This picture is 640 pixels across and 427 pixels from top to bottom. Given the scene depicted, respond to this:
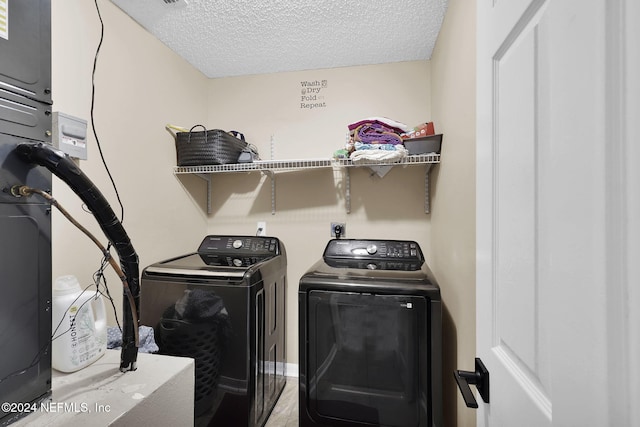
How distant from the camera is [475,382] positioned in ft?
2.33

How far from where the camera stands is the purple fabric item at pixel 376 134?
188 cm

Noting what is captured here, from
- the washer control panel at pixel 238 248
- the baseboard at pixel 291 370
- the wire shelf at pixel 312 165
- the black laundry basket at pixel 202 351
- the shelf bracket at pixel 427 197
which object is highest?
the wire shelf at pixel 312 165

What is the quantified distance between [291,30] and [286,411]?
2.68 metres

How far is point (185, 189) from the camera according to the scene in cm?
221

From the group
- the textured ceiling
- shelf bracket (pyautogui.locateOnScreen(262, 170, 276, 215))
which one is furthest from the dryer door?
the textured ceiling

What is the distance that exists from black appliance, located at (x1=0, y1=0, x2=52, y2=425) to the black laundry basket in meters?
0.75

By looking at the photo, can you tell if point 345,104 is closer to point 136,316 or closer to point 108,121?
point 108,121

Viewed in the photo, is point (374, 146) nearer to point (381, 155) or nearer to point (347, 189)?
point (381, 155)

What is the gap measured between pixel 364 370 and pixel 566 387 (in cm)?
114

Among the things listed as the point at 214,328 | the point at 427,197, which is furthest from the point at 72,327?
the point at 427,197

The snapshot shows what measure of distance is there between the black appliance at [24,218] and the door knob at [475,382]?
1.14 m

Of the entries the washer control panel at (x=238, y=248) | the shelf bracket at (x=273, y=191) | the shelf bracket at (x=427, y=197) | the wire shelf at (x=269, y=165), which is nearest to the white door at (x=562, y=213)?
the wire shelf at (x=269, y=165)

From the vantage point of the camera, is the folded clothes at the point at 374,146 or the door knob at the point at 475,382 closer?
the door knob at the point at 475,382

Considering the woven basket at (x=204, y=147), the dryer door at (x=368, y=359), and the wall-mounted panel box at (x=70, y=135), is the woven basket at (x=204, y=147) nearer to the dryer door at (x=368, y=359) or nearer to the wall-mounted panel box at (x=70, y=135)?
the wall-mounted panel box at (x=70, y=135)
